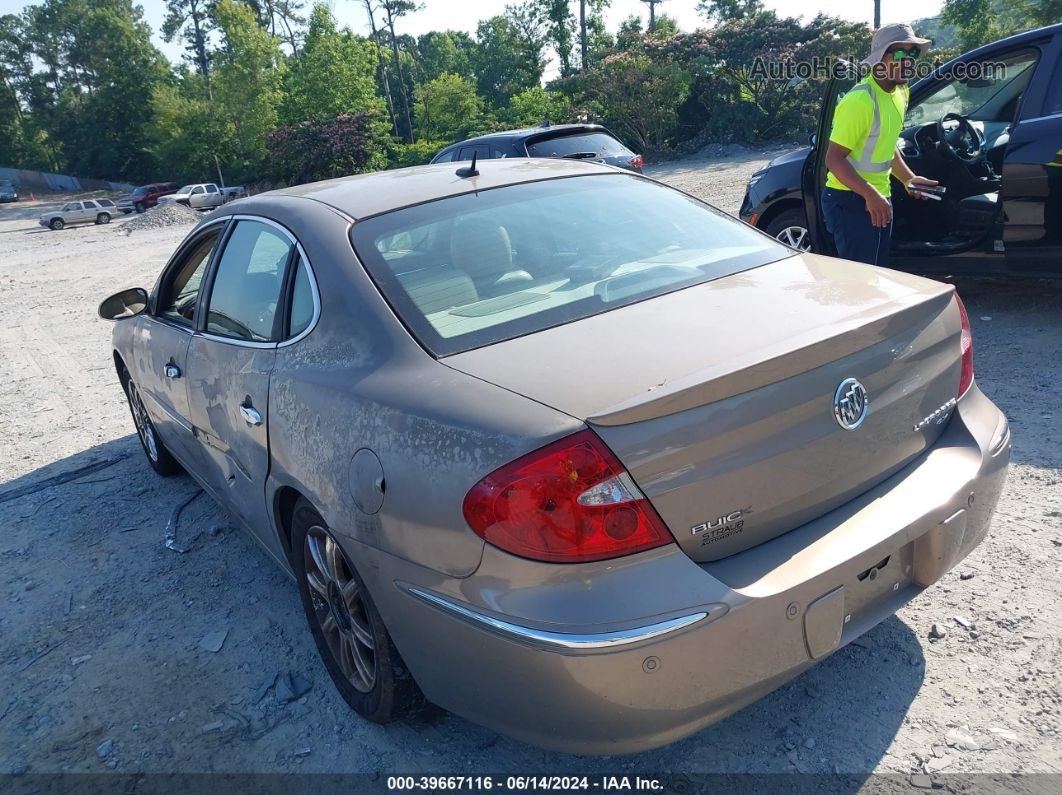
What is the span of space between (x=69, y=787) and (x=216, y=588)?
1145 mm

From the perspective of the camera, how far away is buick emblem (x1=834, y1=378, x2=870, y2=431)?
7.03 feet

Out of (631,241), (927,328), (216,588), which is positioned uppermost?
(631,241)

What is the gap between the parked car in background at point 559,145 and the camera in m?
10.9

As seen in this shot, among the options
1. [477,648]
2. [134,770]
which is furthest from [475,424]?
[134,770]

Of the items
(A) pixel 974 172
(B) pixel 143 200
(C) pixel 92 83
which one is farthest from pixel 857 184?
(C) pixel 92 83

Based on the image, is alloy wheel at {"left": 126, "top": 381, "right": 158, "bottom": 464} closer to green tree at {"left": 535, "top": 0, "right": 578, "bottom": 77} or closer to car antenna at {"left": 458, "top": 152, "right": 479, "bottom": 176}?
car antenna at {"left": 458, "top": 152, "right": 479, "bottom": 176}

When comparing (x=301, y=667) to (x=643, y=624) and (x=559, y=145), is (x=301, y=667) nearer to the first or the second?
(x=643, y=624)

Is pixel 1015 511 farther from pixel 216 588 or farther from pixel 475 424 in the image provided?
pixel 216 588

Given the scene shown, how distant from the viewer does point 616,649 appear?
183 cm

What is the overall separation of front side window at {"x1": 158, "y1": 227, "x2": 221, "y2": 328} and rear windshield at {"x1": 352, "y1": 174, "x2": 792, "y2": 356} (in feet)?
4.71

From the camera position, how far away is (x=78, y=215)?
38188 millimetres

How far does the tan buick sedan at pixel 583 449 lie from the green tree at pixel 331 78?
4710cm

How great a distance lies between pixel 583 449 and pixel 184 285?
3045 millimetres

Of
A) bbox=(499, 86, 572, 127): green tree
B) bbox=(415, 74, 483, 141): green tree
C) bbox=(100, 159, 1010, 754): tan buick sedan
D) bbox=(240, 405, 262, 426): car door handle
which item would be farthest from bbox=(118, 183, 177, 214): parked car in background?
bbox=(100, 159, 1010, 754): tan buick sedan
